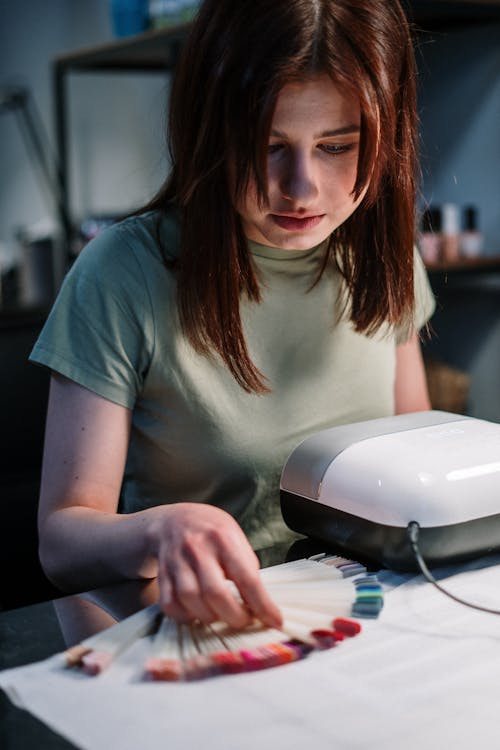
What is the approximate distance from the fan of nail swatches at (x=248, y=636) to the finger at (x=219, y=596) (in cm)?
1

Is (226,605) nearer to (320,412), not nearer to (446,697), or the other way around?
(446,697)

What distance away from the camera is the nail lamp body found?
28.2 inches

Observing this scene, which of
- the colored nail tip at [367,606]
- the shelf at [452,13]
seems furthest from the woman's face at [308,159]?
the shelf at [452,13]

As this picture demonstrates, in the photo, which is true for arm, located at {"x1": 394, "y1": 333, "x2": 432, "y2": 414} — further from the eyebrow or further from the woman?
the eyebrow

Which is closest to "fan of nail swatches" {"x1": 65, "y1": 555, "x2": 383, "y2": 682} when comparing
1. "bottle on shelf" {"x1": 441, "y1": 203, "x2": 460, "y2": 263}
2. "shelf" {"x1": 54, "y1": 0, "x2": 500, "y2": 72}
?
"shelf" {"x1": 54, "y1": 0, "x2": 500, "y2": 72}

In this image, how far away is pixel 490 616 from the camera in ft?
2.16

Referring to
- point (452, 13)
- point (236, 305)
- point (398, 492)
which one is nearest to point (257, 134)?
point (236, 305)

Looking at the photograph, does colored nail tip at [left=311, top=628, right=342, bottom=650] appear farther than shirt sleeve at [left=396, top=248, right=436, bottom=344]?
No

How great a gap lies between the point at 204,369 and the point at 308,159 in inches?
9.4

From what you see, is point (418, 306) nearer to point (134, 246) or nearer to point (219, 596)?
point (134, 246)

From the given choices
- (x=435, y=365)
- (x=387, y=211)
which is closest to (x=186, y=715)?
(x=387, y=211)

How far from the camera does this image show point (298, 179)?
0.79 meters

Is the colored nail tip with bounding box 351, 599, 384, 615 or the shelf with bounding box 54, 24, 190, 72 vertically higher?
the shelf with bounding box 54, 24, 190, 72

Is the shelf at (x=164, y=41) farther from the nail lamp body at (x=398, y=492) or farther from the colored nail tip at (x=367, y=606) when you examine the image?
the colored nail tip at (x=367, y=606)
